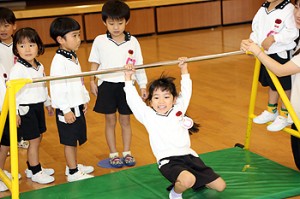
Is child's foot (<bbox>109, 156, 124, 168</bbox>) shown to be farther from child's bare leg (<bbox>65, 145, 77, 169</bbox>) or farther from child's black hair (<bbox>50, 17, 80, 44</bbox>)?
child's black hair (<bbox>50, 17, 80, 44</bbox>)

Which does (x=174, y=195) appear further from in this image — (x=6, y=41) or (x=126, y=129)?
(x=6, y=41)

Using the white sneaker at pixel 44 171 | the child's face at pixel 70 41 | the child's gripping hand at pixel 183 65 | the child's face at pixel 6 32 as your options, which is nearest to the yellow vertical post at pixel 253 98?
the child's gripping hand at pixel 183 65

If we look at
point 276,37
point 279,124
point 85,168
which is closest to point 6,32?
point 85,168

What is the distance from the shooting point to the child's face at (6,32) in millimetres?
4113

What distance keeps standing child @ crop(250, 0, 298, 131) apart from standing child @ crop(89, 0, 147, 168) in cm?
86

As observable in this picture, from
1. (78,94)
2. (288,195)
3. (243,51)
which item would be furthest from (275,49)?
(78,94)

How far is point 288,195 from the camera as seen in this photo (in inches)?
133

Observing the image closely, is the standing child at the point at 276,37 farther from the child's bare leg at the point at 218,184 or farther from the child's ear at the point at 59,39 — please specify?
the child's ear at the point at 59,39

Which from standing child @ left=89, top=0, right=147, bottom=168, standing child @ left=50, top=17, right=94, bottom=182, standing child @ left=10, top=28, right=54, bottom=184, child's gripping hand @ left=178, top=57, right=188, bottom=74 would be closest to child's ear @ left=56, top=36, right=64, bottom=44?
standing child @ left=50, top=17, right=94, bottom=182

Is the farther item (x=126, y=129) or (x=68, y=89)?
(x=126, y=129)

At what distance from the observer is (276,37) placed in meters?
3.85

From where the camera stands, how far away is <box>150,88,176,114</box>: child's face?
3.34 meters

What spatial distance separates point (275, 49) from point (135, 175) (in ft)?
4.19

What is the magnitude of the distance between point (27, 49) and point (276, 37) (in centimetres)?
162
